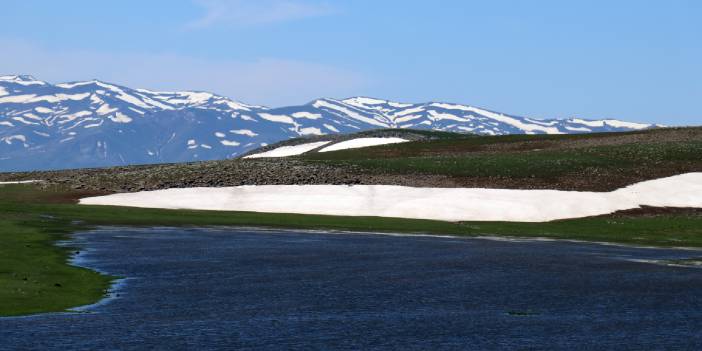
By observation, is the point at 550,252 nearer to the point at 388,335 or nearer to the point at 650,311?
the point at 650,311

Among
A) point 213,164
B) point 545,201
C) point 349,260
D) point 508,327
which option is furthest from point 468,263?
point 213,164

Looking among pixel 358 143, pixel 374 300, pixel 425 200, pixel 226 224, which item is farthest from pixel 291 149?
pixel 374 300

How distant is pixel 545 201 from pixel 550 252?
2991 cm

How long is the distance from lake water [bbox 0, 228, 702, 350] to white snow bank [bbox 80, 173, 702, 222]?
2345 cm

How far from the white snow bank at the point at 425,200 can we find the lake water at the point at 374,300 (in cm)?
2345

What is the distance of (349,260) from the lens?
53.9 m

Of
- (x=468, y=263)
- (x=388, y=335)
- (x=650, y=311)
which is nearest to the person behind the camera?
(x=388, y=335)

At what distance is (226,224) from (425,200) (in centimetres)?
1977

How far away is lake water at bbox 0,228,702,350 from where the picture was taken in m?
31.3

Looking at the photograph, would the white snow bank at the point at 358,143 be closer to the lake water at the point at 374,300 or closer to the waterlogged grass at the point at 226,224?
the waterlogged grass at the point at 226,224

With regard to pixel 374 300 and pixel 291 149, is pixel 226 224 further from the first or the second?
pixel 291 149

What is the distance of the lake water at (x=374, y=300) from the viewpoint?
31.3 meters

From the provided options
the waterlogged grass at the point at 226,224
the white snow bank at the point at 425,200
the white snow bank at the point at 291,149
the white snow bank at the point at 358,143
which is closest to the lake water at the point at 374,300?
the waterlogged grass at the point at 226,224

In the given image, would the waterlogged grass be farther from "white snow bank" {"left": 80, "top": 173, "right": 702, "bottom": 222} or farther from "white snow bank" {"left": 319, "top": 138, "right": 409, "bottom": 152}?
"white snow bank" {"left": 319, "top": 138, "right": 409, "bottom": 152}
